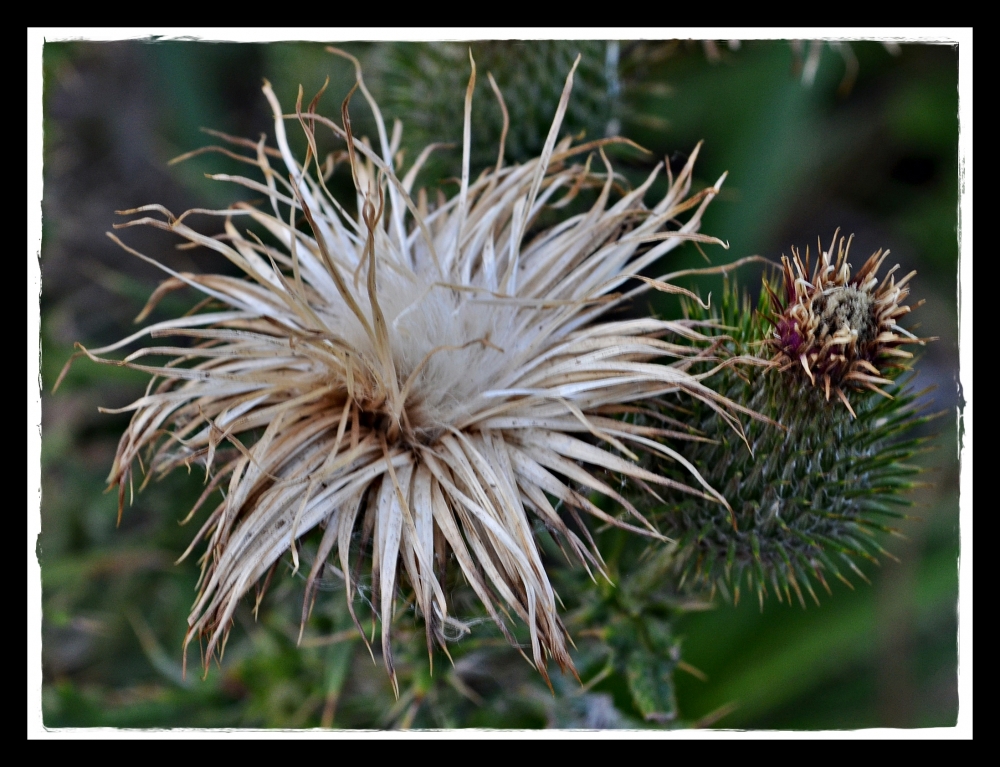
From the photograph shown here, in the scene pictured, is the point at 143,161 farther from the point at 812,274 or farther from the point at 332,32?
the point at 812,274

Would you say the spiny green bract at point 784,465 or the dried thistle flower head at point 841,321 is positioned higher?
the dried thistle flower head at point 841,321

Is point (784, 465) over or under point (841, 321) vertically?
under

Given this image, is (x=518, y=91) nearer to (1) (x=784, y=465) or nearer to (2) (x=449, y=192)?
(2) (x=449, y=192)

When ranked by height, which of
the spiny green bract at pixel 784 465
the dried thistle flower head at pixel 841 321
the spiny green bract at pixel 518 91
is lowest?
the spiny green bract at pixel 784 465

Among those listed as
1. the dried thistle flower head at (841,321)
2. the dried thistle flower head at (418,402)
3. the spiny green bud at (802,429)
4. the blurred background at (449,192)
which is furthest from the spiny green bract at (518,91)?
Answer: the dried thistle flower head at (841,321)

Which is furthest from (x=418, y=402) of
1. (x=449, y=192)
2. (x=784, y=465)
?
(x=449, y=192)

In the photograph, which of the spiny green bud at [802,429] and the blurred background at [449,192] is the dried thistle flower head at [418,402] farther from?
the blurred background at [449,192]

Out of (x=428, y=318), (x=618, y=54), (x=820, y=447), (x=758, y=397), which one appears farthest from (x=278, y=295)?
(x=618, y=54)

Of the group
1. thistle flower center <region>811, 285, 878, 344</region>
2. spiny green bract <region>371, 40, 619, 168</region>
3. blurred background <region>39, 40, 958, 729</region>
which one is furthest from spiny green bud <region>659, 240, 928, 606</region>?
spiny green bract <region>371, 40, 619, 168</region>
